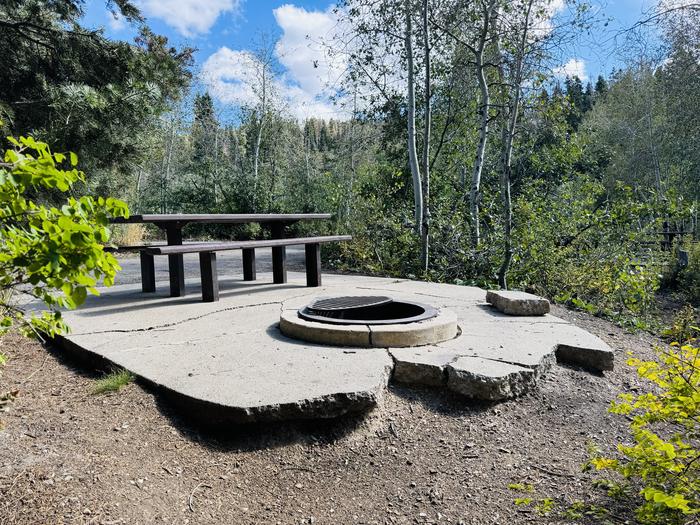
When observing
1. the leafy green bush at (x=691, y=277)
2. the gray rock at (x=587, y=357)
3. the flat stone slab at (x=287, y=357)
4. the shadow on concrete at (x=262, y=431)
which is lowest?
the leafy green bush at (x=691, y=277)

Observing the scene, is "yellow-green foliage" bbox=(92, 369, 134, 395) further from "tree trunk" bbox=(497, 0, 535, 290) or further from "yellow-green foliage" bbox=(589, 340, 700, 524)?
"tree trunk" bbox=(497, 0, 535, 290)

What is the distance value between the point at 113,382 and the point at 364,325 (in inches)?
57.8

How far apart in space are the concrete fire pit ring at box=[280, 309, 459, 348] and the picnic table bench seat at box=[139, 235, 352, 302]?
1.24m

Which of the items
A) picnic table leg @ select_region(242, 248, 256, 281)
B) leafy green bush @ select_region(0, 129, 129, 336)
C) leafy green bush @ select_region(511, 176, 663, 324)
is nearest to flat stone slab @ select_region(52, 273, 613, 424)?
leafy green bush @ select_region(0, 129, 129, 336)

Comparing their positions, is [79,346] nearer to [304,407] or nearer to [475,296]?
[304,407]

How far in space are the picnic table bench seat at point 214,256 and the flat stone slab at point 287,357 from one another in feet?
1.00

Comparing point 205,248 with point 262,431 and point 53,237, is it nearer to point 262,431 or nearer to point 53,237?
point 262,431

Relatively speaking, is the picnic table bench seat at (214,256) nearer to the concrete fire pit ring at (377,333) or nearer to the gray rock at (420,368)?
the concrete fire pit ring at (377,333)

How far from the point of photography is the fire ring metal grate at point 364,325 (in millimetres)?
2961

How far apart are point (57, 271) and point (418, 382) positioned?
1.93 m

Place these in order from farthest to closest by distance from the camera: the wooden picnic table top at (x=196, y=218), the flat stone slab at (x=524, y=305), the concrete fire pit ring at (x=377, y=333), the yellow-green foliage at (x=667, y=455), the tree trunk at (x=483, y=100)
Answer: the tree trunk at (x=483, y=100), the flat stone slab at (x=524, y=305), the wooden picnic table top at (x=196, y=218), the concrete fire pit ring at (x=377, y=333), the yellow-green foliage at (x=667, y=455)

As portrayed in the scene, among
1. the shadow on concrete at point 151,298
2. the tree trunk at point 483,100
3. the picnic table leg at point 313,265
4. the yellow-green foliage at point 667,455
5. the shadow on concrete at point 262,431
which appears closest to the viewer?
the yellow-green foliage at point 667,455

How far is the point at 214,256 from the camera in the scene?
4.46 m

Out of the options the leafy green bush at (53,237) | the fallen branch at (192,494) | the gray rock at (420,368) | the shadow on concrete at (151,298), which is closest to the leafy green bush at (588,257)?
the shadow on concrete at (151,298)
